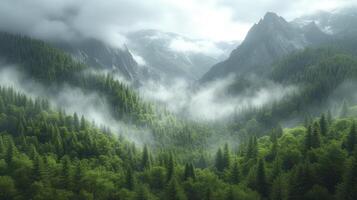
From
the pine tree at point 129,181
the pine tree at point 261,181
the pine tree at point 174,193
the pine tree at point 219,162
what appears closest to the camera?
the pine tree at point 174,193

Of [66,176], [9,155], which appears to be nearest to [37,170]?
[66,176]

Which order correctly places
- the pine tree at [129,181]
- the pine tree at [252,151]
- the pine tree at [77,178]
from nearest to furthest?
the pine tree at [77,178]
the pine tree at [129,181]
the pine tree at [252,151]

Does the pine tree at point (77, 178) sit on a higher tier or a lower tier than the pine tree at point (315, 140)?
lower

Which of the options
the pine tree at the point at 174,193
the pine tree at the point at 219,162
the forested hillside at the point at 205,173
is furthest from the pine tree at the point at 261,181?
the pine tree at the point at 219,162

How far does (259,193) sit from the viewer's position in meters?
107

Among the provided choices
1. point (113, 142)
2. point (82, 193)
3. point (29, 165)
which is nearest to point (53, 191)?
point (82, 193)

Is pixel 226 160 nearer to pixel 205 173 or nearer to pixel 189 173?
pixel 205 173

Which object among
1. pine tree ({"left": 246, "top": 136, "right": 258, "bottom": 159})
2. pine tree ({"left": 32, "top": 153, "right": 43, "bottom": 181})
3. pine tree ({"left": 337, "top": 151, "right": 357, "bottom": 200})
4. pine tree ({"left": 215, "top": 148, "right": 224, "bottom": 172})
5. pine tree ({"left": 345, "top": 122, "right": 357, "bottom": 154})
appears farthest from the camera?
pine tree ({"left": 215, "top": 148, "right": 224, "bottom": 172})

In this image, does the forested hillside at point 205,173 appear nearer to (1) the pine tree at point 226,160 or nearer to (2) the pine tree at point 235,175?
(2) the pine tree at point 235,175

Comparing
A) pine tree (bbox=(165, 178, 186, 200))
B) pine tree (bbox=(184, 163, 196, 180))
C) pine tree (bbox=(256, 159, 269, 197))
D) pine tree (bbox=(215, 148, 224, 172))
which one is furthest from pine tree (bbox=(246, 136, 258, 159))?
pine tree (bbox=(165, 178, 186, 200))

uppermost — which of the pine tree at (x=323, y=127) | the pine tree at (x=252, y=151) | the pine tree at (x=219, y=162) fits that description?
the pine tree at (x=323, y=127)

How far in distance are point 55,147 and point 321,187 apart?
120 meters

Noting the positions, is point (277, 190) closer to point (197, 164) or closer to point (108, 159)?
point (197, 164)

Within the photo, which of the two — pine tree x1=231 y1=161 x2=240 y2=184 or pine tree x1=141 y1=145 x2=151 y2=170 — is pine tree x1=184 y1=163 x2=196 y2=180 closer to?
pine tree x1=231 y1=161 x2=240 y2=184
